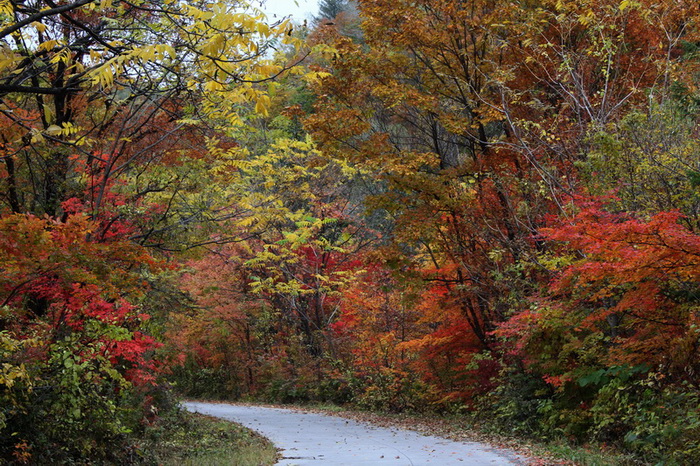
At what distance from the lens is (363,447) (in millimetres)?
11586

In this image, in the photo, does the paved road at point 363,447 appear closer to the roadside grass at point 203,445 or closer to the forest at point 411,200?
the roadside grass at point 203,445

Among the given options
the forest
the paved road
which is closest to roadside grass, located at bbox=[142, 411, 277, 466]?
the paved road

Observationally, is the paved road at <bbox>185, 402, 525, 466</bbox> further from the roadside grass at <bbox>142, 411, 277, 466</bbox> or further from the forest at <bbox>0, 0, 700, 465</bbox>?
the forest at <bbox>0, 0, 700, 465</bbox>

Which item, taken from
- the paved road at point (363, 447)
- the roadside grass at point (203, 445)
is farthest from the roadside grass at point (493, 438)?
the roadside grass at point (203, 445)

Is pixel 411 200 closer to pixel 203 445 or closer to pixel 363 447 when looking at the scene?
pixel 363 447

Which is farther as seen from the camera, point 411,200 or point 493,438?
point 411,200

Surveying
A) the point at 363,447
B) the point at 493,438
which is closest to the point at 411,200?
the point at 493,438

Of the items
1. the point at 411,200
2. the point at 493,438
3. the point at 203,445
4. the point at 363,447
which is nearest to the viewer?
the point at 363,447

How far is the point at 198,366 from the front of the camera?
3350cm

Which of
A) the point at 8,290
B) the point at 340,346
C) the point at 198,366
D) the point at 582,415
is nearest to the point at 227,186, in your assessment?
the point at 8,290

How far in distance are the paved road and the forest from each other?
6.09 feet

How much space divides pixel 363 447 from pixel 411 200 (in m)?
6.17

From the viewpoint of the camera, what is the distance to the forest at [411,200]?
6441 millimetres

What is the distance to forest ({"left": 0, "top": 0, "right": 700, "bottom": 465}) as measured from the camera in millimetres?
6441
